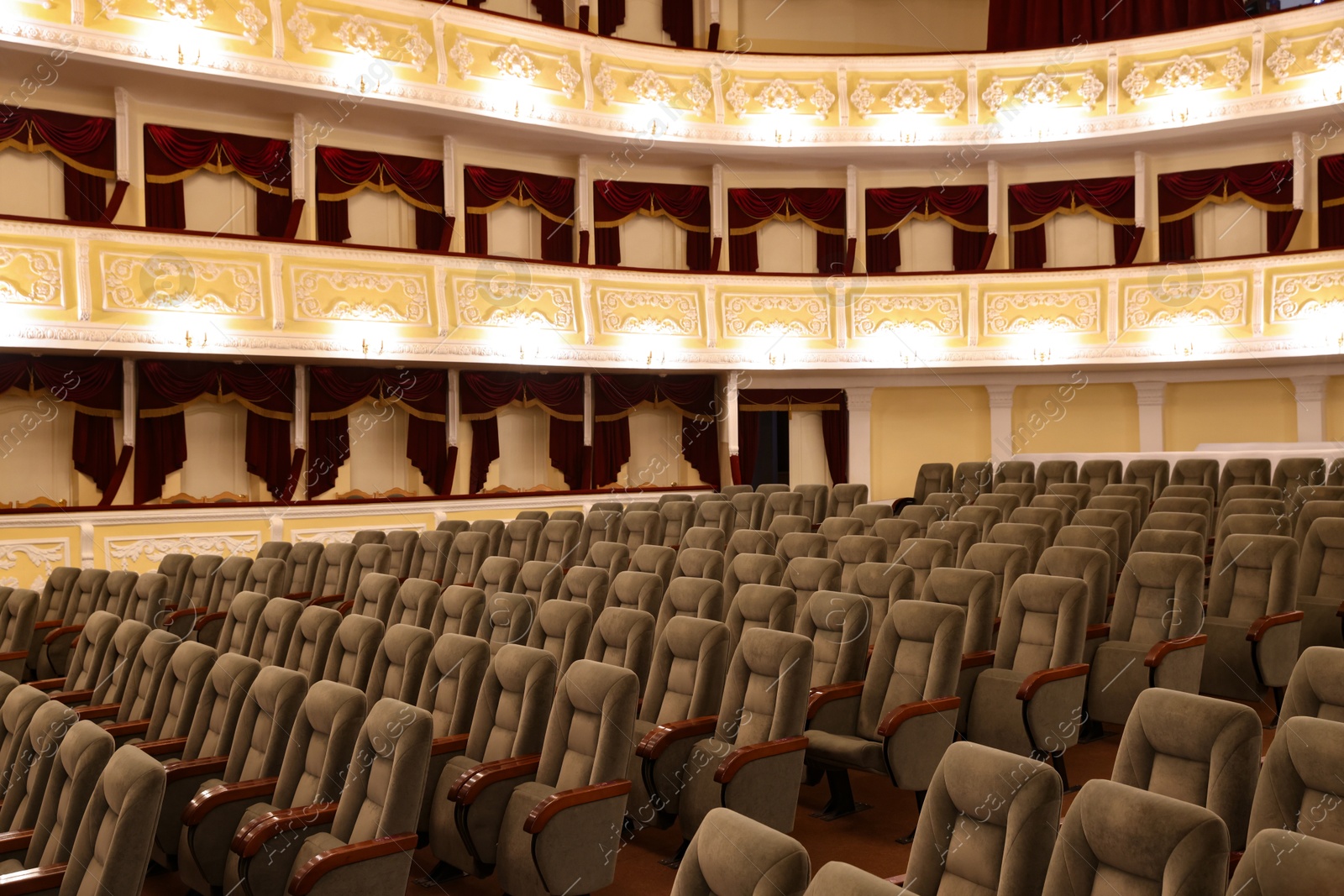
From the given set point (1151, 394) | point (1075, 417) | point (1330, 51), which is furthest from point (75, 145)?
point (1330, 51)

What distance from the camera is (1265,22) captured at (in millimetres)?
8508

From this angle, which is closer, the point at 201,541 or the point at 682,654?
the point at 682,654

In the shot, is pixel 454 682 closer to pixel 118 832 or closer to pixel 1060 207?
pixel 118 832

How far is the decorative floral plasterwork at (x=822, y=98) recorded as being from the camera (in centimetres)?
950

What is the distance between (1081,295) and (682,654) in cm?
713

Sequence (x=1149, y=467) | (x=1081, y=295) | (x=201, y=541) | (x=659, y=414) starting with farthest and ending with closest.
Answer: (x=659, y=414)
(x=1081, y=295)
(x=201, y=541)
(x=1149, y=467)

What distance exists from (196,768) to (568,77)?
718cm

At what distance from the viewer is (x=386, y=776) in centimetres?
243

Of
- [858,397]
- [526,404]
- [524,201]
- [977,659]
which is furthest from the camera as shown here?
[858,397]

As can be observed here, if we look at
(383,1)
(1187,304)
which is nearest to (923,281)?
(1187,304)

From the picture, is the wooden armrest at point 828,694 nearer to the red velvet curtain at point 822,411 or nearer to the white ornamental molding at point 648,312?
the white ornamental molding at point 648,312

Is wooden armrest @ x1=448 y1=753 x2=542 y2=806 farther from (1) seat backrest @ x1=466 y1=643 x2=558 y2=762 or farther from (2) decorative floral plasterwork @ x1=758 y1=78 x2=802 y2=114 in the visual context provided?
(2) decorative floral plasterwork @ x1=758 y1=78 x2=802 y2=114

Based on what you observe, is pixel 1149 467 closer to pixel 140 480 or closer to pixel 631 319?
pixel 631 319

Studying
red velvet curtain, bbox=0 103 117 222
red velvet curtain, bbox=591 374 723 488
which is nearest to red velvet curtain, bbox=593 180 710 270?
red velvet curtain, bbox=591 374 723 488
